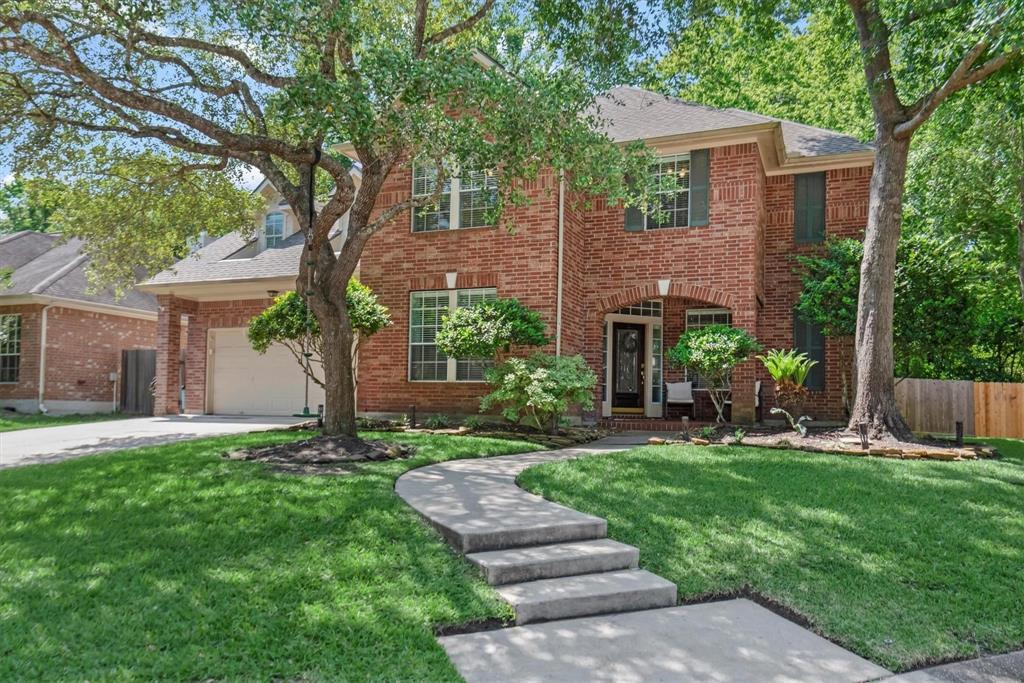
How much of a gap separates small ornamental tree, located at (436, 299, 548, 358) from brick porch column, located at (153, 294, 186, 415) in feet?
26.4

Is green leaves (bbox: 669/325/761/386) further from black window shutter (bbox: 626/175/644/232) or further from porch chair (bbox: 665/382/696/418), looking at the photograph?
porch chair (bbox: 665/382/696/418)

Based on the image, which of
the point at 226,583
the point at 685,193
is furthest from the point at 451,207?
the point at 226,583

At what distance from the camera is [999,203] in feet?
44.4

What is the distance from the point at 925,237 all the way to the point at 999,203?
6.53ft

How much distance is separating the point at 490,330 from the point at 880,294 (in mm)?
5589

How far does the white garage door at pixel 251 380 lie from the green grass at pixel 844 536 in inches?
379

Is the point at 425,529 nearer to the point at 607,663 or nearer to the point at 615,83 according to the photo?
the point at 607,663

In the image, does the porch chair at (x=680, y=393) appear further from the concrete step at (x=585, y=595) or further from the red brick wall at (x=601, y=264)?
the concrete step at (x=585, y=595)

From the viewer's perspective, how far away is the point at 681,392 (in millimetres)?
14750

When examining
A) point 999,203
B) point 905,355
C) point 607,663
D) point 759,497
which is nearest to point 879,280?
point 905,355

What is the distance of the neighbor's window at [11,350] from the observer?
56.9 feet

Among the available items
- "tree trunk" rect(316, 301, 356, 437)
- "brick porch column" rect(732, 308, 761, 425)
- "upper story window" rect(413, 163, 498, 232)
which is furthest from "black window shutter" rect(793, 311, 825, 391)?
"tree trunk" rect(316, 301, 356, 437)

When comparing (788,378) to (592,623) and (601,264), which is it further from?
(592,623)

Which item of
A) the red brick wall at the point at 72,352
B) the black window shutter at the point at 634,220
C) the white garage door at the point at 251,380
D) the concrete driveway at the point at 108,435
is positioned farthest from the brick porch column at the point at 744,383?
the red brick wall at the point at 72,352
